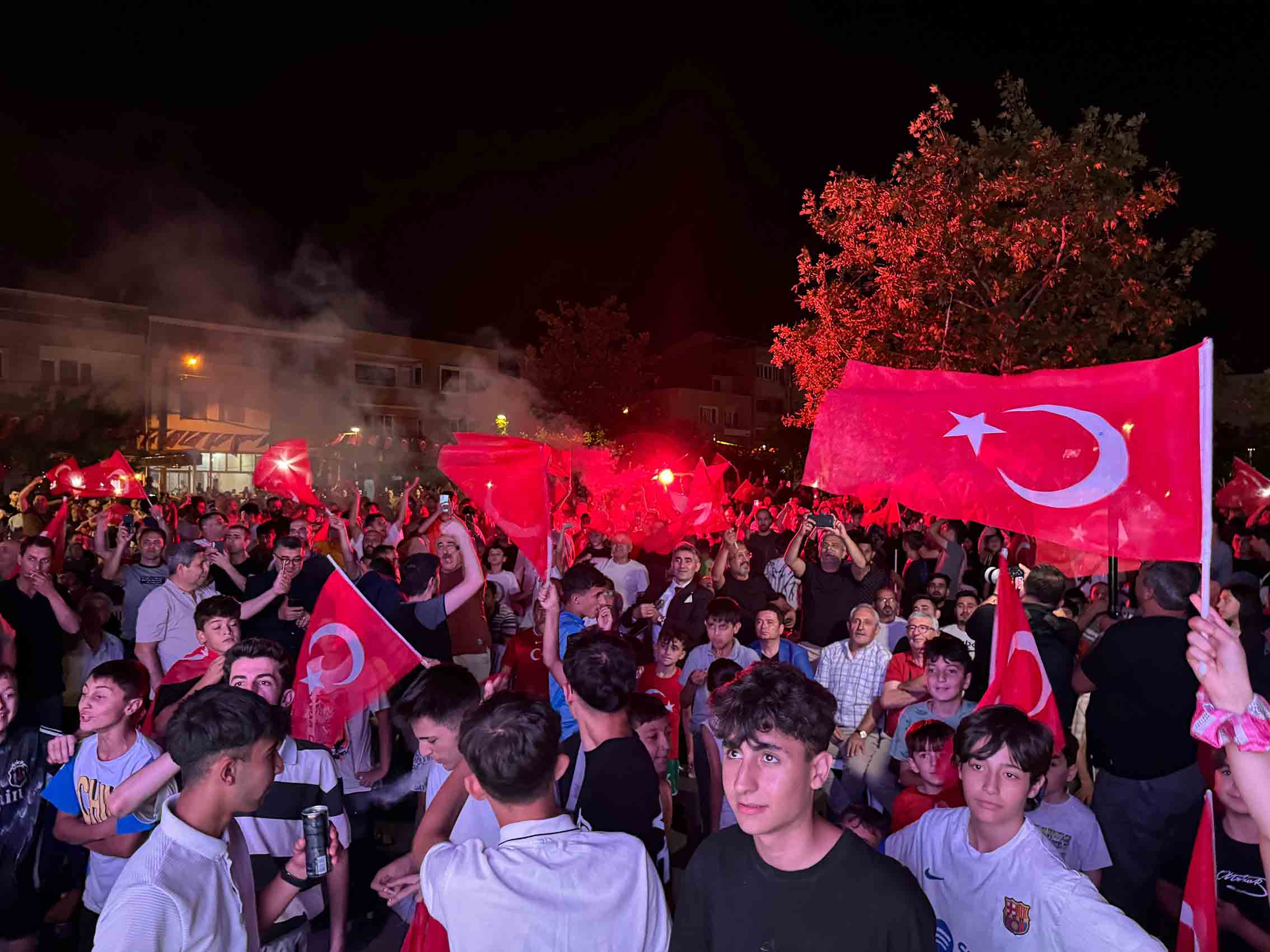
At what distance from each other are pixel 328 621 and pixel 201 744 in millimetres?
2763

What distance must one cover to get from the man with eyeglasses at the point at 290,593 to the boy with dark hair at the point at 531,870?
427 cm

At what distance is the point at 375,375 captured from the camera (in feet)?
162

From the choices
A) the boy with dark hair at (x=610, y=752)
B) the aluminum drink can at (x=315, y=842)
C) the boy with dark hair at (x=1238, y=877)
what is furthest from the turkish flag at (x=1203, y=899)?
the aluminum drink can at (x=315, y=842)

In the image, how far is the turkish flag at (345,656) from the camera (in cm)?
554

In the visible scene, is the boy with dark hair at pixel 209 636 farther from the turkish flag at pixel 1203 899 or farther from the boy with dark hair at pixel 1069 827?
the turkish flag at pixel 1203 899

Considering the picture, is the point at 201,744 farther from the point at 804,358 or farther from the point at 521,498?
the point at 804,358

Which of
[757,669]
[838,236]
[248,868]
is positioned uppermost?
[838,236]

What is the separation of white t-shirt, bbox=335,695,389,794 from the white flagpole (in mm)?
4673

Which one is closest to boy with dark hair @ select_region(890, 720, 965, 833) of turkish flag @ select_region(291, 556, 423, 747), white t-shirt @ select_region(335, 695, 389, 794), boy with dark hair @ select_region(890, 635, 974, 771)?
boy with dark hair @ select_region(890, 635, 974, 771)

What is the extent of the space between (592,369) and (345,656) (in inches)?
1422

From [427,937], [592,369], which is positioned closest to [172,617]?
[427,937]

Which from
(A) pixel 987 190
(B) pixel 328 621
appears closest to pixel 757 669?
(B) pixel 328 621

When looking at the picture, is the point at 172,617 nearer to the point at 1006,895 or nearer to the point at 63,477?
the point at 1006,895

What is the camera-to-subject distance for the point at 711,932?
100 inches
